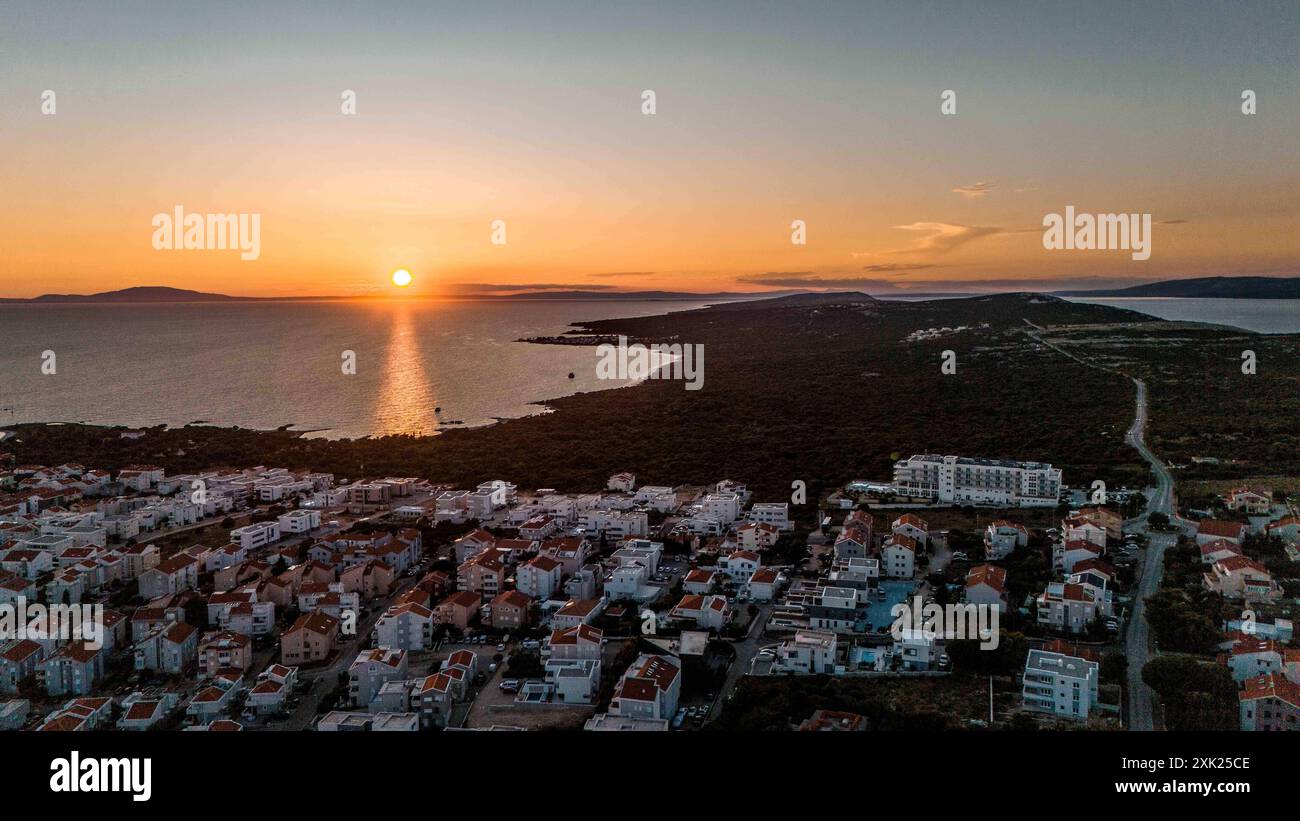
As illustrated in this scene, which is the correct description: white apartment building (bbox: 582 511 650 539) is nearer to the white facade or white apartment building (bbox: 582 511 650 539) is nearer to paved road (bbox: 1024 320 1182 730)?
the white facade

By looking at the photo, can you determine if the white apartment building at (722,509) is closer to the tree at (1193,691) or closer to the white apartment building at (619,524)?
the white apartment building at (619,524)

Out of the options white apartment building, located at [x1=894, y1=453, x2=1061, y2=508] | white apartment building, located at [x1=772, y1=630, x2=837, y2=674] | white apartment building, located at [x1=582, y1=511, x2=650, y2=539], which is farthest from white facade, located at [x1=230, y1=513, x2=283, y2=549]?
white apartment building, located at [x1=894, y1=453, x2=1061, y2=508]

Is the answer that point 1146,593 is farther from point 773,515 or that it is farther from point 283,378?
point 283,378

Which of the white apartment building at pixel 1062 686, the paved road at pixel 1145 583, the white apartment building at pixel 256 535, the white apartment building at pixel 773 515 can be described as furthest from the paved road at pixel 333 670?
the paved road at pixel 1145 583

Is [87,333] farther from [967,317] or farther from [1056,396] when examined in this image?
[1056,396]
